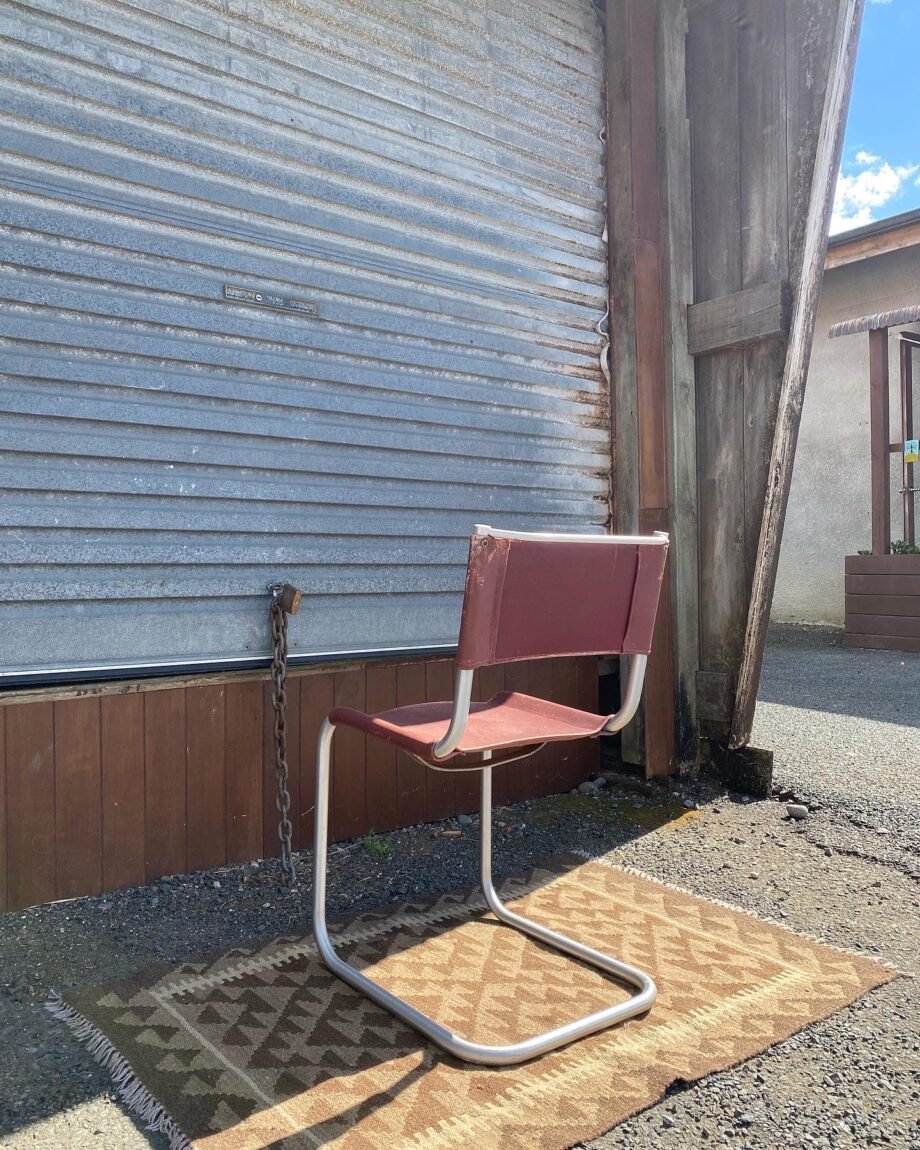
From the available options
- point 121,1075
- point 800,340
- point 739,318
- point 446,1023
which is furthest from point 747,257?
point 121,1075

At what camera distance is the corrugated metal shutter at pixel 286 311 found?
2514 millimetres

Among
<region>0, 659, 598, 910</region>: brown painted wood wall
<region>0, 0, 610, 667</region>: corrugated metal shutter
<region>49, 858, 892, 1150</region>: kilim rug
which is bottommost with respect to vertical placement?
<region>49, 858, 892, 1150</region>: kilim rug

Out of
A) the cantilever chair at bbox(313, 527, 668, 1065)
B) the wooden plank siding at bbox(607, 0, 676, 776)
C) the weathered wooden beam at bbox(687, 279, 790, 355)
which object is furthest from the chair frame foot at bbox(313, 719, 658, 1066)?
the weathered wooden beam at bbox(687, 279, 790, 355)

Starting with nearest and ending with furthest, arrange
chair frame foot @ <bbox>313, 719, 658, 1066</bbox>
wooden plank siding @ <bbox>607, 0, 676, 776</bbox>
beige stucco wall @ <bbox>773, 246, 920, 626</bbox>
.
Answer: chair frame foot @ <bbox>313, 719, 658, 1066</bbox>
wooden plank siding @ <bbox>607, 0, 676, 776</bbox>
beige stucco wall @ <bbox>773, 246, 920, 626</bbox>

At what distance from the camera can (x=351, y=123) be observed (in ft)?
10.3

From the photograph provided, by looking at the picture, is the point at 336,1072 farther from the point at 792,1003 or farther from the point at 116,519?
the point at 116,519

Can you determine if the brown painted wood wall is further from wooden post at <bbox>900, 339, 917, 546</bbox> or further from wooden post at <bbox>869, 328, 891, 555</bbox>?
wooden post at <bbox>900, 339, 917, 546</bbox>

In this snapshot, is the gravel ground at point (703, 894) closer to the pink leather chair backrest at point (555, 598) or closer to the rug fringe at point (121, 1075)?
the rug fringe at point (121, 1075)

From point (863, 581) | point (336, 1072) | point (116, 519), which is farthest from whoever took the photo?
point (863, 581)

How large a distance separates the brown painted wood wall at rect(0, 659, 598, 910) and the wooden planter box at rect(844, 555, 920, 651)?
5.91m

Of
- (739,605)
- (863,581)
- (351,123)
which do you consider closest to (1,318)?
(351,123)

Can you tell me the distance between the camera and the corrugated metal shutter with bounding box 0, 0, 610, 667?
251 centimetres

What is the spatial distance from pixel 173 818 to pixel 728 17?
12.0ft

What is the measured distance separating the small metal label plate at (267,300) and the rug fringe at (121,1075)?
193 cm
